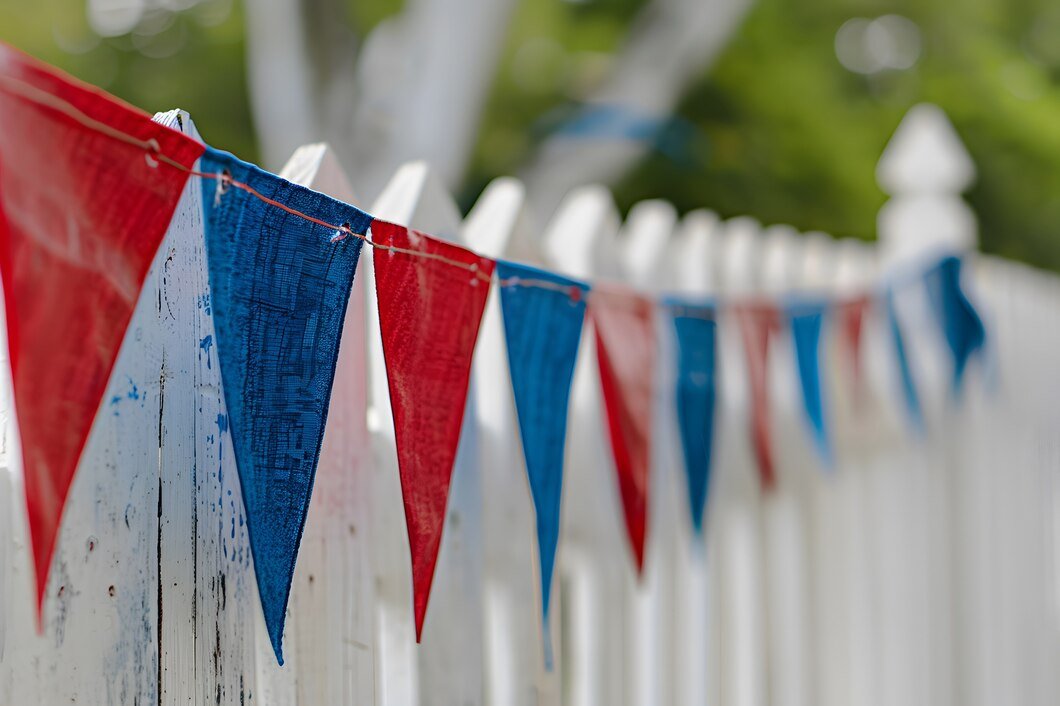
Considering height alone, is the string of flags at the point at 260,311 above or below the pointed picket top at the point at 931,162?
below

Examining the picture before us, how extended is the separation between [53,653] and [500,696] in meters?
0.69

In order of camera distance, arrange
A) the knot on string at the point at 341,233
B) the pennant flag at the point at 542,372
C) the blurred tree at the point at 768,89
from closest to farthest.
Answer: the knot on string at the point at 341,233
the pennant flag at the point at 542,372
the blurred tree at the point at 768,89

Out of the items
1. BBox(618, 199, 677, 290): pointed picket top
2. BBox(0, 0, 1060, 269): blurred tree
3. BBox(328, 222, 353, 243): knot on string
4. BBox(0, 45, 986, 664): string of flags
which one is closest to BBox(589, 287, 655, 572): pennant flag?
BBox(0, 45, 986, 664): string of flags

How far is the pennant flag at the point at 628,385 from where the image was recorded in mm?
1341

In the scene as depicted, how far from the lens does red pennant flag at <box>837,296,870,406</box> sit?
7.07 ft

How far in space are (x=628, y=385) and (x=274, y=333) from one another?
0.69 metres

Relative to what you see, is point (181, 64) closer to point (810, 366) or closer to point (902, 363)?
point (902, 363)

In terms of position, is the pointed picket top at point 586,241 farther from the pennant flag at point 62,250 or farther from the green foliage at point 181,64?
the green foliage at point 181,64

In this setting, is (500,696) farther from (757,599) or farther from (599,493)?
(757,599)

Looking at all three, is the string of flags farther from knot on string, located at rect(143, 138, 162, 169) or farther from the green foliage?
the green foliage

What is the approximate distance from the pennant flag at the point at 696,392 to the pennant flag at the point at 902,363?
0.84 metres

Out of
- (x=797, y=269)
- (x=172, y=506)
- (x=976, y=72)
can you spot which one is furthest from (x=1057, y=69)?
(x=172, y=506)

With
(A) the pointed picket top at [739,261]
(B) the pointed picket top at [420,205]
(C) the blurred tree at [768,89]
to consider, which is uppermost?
(C) the blurred tree at [768,89]

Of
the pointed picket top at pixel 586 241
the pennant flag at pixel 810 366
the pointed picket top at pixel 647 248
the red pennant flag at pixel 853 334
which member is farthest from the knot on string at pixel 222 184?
the red pennant flag at pixel 853 334
